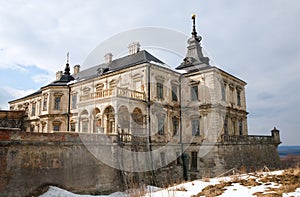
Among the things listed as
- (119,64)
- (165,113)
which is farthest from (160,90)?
(119,64)

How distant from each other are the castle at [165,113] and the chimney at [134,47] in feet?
0.32

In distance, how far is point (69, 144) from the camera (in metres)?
14.5

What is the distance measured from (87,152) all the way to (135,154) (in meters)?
3.47

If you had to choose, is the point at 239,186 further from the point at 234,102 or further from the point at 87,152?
the point at 234,102

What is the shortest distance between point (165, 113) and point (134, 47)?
7.76 meters

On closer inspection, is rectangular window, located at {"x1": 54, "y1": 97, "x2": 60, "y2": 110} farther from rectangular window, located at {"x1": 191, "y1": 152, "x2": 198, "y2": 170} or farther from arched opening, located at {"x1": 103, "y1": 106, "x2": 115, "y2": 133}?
rectangular window, located at {"x1": 191, "y1": 152, "x2": 198, "y2": 170}

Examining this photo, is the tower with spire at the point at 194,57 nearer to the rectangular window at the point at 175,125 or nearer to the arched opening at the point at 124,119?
the rectangular window at the point at 175,125

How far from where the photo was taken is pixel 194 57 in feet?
88.4

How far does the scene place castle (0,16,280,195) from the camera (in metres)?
18.7

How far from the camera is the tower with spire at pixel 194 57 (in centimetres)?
2477

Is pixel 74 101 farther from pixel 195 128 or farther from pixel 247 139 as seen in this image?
pixel 247 139

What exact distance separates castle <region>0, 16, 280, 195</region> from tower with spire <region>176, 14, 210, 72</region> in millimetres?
101

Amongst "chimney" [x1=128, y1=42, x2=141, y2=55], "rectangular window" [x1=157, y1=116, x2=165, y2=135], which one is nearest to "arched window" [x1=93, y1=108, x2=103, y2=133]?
"rectangular window" [x1=157, y1=116, x2=165, y2=135]

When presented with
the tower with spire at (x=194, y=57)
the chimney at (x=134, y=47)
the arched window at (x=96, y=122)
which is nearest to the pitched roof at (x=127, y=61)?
the chimney at (x=134, y=47)
